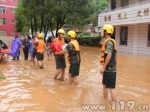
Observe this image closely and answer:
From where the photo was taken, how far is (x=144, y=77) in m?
8.18

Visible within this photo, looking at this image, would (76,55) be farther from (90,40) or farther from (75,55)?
(90,40)

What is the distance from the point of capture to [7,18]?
165 feet

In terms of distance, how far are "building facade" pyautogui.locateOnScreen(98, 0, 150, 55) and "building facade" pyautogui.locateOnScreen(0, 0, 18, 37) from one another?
3394cm

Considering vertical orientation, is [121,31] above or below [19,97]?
above

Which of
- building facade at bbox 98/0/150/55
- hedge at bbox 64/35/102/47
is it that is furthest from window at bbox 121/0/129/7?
hedge at bbox 64/35/102/47

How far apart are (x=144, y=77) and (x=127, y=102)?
345 centimetres

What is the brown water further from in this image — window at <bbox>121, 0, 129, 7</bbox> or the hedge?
the hedge

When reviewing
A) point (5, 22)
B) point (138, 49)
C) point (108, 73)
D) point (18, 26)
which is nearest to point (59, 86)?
point (108, 73)

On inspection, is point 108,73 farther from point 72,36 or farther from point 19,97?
point 19,97

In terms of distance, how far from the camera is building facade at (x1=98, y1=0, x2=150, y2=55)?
16134 millimetres

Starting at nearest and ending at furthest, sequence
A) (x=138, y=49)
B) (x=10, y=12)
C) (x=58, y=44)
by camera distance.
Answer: (x=58, y=44) → (x=138, y=49) → (x=10, y=12)

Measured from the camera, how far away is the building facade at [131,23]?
1613 cm

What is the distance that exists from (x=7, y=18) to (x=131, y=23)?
3914 cm

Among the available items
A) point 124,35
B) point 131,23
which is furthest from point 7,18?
point 131,23
